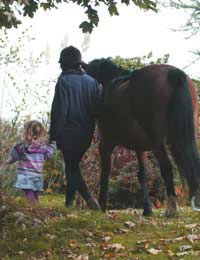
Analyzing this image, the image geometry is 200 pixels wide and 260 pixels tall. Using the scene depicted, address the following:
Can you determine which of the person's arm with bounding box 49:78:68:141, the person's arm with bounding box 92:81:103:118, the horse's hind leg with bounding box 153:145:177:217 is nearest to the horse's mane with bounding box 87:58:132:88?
the person's arm with bounding box 92:81:103:118

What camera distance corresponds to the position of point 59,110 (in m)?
7.05

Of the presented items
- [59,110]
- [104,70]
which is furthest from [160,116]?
[104,70]

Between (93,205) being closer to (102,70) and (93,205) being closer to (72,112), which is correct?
(72,112)

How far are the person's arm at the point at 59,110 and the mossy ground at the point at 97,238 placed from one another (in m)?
1.08

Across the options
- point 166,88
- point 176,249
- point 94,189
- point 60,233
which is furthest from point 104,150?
point 94,189

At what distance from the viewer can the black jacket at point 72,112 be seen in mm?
7031

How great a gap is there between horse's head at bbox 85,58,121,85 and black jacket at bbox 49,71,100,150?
37 centimetres

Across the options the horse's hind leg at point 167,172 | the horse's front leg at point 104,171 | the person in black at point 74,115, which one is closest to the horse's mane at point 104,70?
the person in black at point 74,115

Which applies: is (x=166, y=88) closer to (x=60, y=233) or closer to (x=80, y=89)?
(x=80, y=89)

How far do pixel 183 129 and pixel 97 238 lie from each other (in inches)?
67.4

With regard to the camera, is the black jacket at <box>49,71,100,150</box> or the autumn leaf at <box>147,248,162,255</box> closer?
the autumn leaf at <box>147,248,162,255</box>

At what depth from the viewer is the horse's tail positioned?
647 cm

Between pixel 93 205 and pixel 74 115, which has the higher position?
pixel 74 115

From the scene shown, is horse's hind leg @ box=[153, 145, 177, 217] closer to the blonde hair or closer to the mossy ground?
the mossy ground
